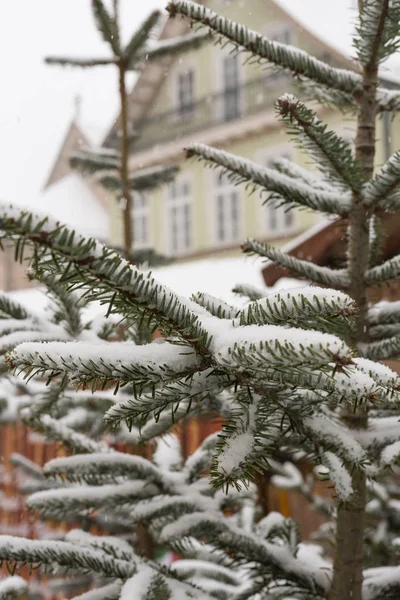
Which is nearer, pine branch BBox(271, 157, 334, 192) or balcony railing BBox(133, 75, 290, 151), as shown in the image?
pine branch BBox(271, 157, 334, 192)

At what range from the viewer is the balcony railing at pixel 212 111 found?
14586 mm

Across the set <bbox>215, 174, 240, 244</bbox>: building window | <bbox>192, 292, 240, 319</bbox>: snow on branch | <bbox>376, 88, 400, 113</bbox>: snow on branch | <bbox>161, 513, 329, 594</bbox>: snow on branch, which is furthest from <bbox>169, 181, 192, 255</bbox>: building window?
<bbox>192, 292, 240, 319</bbox>: snow on branch

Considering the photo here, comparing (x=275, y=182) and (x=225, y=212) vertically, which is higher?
(x=225, y=212)

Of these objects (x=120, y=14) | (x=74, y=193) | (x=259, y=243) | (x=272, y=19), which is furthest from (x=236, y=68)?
(x=259, y=243)

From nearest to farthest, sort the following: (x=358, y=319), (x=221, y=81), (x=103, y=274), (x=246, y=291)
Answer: (x=103, y=274) < (x=358, y=319) < (x=246, y=291) < (x=221, y=81)

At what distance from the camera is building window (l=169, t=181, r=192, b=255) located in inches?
631

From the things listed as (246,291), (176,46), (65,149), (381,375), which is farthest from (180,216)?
(381,375)

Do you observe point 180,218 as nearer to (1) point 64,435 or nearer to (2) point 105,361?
(1) point 64,435

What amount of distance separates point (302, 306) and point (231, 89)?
15413mm

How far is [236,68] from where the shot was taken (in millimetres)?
15508

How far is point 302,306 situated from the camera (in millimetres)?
→ 752

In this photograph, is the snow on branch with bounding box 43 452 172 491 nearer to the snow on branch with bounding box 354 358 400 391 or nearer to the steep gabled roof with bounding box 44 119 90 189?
the snow on branch with bounding box 354 358 400 391

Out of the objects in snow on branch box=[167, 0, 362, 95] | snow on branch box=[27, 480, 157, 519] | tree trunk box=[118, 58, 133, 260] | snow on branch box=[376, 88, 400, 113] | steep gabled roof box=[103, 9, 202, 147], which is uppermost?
steep gabled roof box=[103, 9, 202, 147]

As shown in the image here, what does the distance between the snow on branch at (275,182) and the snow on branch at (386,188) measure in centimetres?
7
